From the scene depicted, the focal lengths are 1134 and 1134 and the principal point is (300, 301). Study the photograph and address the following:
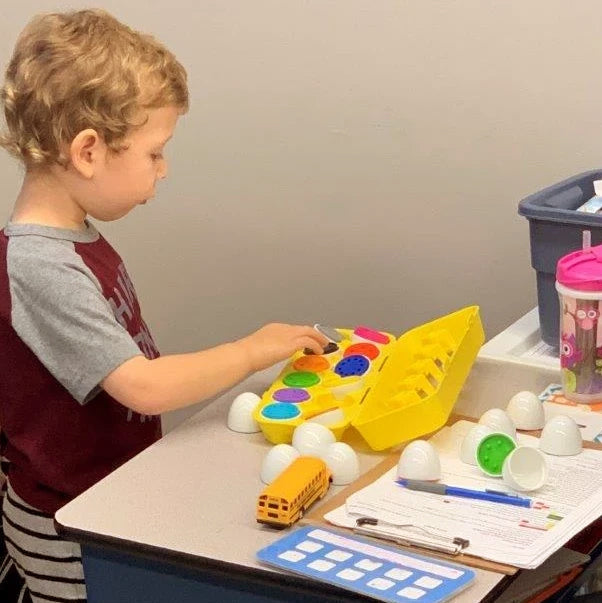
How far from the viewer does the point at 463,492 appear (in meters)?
1.03

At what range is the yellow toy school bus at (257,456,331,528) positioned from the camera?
0.97m

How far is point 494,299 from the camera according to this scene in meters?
1.68

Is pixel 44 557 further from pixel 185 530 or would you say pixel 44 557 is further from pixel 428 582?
pixel 428 582

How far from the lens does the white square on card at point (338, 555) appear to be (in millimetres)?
909

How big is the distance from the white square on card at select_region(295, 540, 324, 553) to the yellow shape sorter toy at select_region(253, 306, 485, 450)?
20 centimetres

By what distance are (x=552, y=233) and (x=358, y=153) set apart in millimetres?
454

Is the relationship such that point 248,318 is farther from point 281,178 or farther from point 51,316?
point 51,316

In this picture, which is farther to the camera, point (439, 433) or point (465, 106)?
point (465, 106)

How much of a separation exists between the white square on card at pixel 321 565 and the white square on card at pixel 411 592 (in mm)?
64

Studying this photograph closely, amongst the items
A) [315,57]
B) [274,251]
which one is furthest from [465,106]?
[274,251]

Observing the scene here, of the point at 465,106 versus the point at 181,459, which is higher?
the point at 465,106

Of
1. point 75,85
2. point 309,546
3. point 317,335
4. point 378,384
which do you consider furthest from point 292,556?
point 75,85

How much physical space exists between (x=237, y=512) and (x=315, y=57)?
2.85ft

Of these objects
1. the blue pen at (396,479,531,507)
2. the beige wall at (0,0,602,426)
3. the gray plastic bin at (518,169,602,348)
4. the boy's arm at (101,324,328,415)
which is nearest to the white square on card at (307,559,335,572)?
the blue pen at (396,479,531,507)
